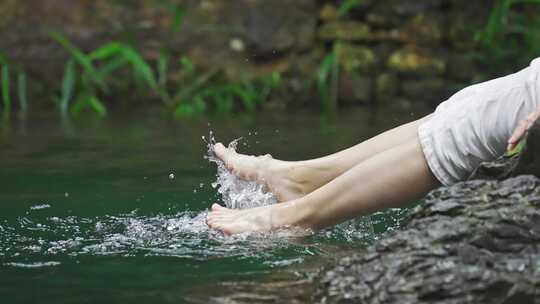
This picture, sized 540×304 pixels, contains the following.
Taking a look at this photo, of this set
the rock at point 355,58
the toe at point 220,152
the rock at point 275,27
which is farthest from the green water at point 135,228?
the rock at point 275,27

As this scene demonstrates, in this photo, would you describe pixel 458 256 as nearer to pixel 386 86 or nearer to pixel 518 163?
pixel 518 163

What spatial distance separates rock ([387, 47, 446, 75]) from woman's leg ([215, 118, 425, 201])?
4.04m

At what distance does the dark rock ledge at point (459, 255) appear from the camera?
5.06 feet

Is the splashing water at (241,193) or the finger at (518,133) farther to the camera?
the splashing water at (241,193)

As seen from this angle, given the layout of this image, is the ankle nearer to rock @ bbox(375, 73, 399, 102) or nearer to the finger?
the finger

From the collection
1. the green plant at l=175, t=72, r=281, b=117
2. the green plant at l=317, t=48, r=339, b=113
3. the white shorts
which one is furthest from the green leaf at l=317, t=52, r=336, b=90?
the white shorts

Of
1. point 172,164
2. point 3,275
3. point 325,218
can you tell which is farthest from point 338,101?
point 3,275

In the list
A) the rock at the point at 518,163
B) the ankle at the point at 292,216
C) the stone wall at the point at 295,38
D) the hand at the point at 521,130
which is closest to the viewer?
the rock at the point at 518,163

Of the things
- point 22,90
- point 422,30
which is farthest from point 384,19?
point 22,90

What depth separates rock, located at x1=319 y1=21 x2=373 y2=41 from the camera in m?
6.88

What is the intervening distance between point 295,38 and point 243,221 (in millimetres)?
4519

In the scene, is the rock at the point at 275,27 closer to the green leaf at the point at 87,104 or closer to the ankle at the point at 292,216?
the green leaf at the point at 87,104

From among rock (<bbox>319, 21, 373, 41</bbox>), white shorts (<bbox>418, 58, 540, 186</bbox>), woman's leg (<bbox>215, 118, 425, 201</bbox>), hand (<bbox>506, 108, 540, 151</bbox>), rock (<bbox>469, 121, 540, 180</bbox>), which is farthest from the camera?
rock (<bbox>319, 21, 373, 41</bbox>)

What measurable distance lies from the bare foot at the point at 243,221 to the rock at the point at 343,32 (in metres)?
4.53
